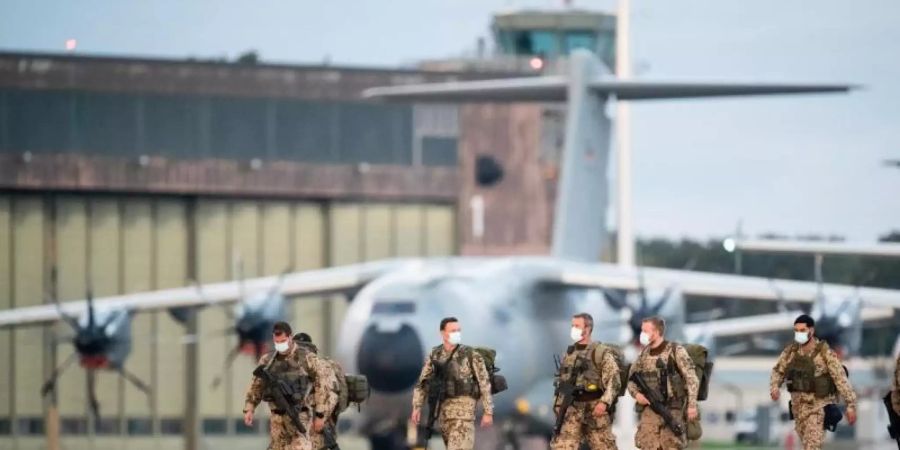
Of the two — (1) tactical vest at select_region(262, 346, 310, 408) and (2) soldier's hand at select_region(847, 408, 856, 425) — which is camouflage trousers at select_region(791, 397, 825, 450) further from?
(1) tactical vest at select_region(262, 346, 310, 408)

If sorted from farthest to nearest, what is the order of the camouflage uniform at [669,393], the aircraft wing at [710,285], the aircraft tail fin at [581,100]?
the aircraft tail fin at [581,100], the aircraft wing at [710,285], the camouflage uniform at [669,393]

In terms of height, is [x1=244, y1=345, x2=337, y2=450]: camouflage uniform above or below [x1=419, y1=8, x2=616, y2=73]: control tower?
below

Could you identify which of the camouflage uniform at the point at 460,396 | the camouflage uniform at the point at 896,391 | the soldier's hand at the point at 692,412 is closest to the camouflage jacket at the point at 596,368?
the soldier's hand at the point at 692,412

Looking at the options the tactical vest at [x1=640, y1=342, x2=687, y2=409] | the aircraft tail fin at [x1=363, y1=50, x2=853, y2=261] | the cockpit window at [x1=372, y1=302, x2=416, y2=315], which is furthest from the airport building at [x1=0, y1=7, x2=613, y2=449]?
the tactical vest at [x1=640, y1=342, x2=687, y2=409]

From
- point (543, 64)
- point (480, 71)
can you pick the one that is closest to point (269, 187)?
point (480, 71)

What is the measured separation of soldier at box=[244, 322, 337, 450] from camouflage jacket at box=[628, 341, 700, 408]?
259 cm

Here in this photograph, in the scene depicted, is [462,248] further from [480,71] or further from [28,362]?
[28,362]

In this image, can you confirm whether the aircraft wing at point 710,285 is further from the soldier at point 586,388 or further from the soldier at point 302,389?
the soldier at point 302,389

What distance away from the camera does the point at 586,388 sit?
754 inches

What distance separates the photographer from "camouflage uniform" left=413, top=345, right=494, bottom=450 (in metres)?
Answer: 19.5

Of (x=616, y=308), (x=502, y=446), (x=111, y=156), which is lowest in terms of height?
(x=502, y=446)

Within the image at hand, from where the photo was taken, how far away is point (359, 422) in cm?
3744

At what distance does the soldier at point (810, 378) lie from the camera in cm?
1969

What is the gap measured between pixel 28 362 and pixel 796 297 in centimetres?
2134
